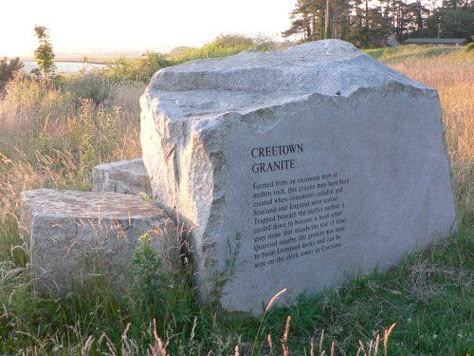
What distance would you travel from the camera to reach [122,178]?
4.92 meters

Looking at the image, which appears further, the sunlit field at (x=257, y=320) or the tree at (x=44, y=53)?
the tree at (x=44, y=53)

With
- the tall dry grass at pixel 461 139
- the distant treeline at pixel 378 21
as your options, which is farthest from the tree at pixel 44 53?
the distant treeline at pixel 378 21

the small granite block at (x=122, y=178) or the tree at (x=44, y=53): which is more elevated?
the tree at (x=44, y=53)

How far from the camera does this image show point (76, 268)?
3.44 m

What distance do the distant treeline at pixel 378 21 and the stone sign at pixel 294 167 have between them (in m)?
31.2

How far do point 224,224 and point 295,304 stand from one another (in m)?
0.71

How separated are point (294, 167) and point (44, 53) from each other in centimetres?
1205

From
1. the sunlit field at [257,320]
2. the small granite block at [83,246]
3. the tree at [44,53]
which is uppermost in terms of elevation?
the tree at [44,53]

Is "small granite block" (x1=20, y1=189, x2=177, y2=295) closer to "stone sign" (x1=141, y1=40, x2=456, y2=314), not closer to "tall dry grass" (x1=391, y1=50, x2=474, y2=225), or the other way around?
"stone sign" (x1=141, y1=40, x2=456, y2=314)

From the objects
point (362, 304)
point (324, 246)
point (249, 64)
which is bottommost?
point (362, 304)

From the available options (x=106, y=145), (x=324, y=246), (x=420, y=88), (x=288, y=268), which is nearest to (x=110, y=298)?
(x=288, y=268)

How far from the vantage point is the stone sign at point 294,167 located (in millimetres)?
3494

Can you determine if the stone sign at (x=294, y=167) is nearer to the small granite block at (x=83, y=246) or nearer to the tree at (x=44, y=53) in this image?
the small granite block at (x=83, y=246)

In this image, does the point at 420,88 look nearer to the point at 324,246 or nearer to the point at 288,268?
the point at 324,246
